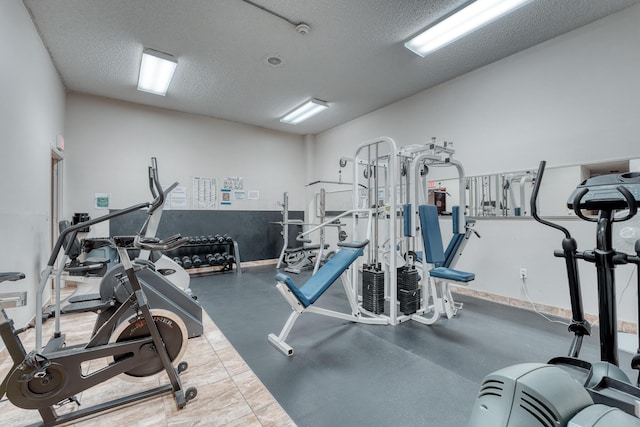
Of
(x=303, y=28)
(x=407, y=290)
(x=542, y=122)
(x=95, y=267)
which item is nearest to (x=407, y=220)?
(x=407, y=290)

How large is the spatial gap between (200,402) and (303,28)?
347cm

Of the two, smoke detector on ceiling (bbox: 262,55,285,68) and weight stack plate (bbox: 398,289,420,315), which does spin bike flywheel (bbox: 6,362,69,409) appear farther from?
smoke detector on ceiling (bbox: 262,55,285,68)

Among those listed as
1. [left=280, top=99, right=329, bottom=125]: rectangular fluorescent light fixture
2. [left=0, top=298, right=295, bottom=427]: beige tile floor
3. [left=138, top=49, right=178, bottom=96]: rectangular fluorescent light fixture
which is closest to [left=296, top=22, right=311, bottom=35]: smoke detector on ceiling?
[left=138, top=49, right=178, bottom=96]: rectangular fluorescent light fixture

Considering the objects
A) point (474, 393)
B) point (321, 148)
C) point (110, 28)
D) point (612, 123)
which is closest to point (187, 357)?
point (474, 393)

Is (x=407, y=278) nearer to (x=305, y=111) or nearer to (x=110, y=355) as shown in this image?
(x=110, y=355)

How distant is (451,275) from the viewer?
9.49 feet

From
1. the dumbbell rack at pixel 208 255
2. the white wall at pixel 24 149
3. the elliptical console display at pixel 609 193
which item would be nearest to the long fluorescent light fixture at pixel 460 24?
the elliptical console display at pixel 609 193

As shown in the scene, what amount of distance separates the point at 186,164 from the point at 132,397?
4.83 meters

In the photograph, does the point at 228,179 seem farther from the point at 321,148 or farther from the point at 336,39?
the point at 336,39

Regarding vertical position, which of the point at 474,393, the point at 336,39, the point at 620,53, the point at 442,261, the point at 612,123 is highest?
the point at 336,39

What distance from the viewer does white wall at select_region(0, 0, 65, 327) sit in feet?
7.98

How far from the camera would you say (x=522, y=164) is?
3.61m

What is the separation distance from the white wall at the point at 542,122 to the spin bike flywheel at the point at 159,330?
12.4 feet

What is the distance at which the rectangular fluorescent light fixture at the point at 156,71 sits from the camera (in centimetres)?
369
